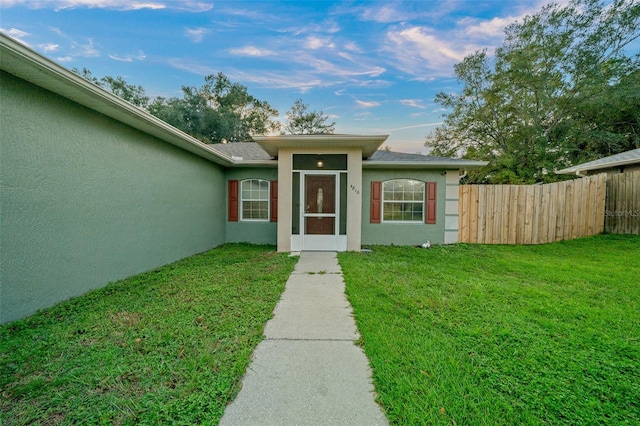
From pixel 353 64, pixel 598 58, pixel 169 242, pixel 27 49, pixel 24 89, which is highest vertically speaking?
pixel 598 58

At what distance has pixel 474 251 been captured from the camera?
6816 millimetres

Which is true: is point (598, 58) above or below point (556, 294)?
above

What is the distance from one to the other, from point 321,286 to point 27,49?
14.3ft

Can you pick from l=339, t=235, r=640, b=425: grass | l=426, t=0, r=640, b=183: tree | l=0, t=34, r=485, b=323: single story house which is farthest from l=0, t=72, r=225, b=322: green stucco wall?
l=426, t=0, r=640, b=183: tree

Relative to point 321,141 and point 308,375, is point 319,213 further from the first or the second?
point 308,375

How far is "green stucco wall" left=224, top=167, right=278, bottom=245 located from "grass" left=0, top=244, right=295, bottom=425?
14.4ft

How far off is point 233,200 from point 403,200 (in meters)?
5.57

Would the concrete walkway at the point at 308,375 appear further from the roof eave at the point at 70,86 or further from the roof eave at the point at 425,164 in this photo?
the roof eave at the point at 425,164

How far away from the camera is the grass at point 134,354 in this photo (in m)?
1.63

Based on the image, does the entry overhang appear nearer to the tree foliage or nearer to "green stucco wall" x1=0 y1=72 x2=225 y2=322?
"green stucco wall" x1=0 y1=72 x2=225 y2=322

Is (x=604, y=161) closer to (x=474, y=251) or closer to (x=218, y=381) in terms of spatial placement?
(x=474, y=251)

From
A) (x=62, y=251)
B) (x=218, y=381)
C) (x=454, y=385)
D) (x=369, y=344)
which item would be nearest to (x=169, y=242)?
(x=62, y=251)

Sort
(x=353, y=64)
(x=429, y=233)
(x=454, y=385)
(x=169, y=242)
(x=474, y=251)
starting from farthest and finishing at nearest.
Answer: (x=353, y=64)
(x=429, y=233)
(x=474, y=251)
(x=169, y=242)
(x=454, y=385)

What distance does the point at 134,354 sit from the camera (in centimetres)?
222
